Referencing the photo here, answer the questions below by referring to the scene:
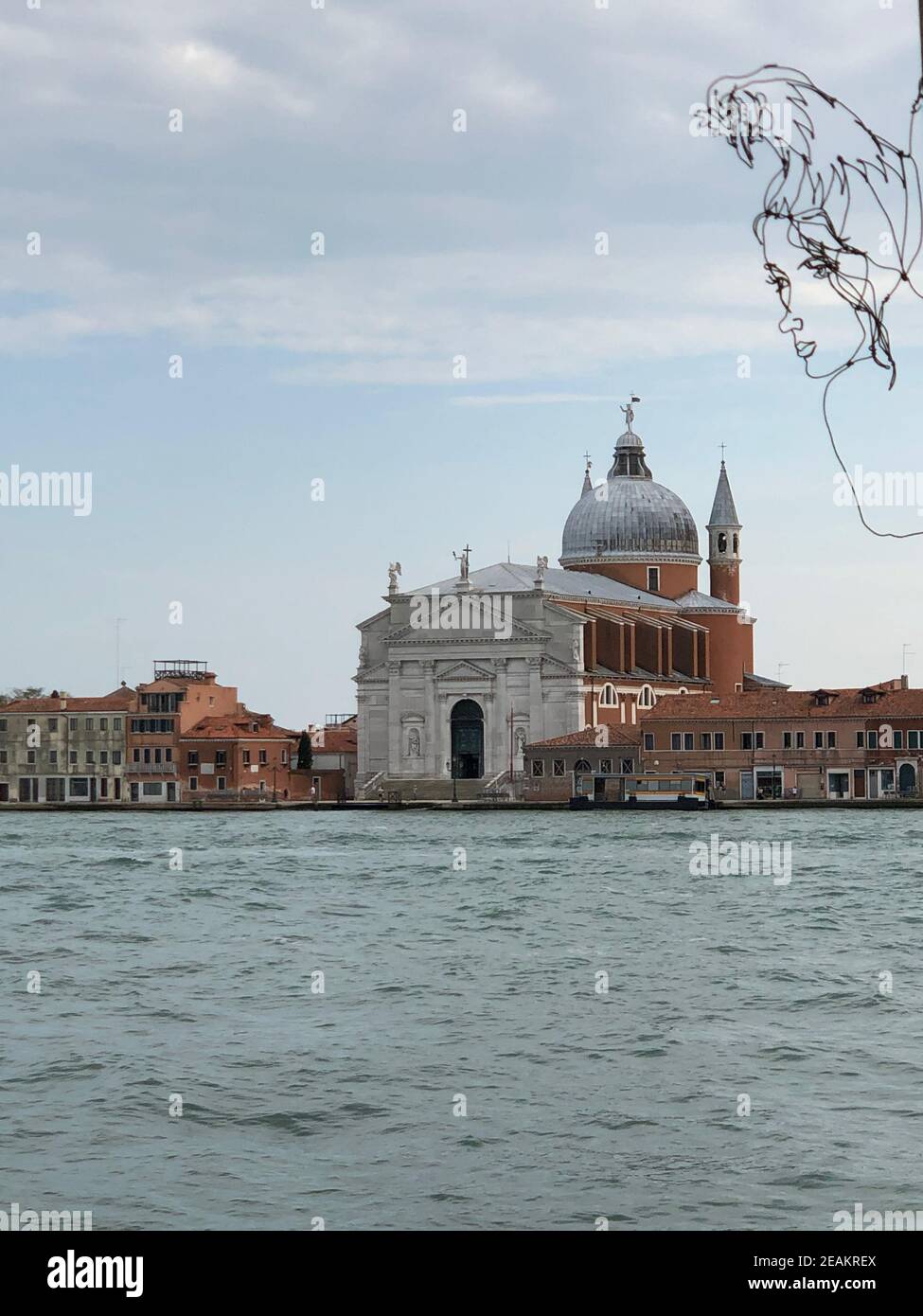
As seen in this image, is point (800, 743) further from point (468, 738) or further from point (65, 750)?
point (65, 750)

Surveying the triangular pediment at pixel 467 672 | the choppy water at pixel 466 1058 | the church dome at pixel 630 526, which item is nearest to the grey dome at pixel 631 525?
the church dome at pixel 630 526

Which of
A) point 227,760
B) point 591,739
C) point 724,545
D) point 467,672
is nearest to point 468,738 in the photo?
point 467,672

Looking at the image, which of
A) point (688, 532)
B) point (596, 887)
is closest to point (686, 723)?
point (688, 532)

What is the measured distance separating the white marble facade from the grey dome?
29.8 ft

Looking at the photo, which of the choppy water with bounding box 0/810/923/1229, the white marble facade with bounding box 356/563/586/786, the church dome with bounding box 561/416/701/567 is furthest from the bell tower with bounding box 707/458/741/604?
the choppy water with bounding box 0/810/923/1229

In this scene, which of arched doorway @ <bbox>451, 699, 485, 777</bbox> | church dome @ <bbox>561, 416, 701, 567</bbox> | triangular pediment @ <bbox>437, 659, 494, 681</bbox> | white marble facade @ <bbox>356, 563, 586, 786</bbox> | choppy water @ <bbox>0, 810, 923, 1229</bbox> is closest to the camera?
choppy water @ <bbox>0, 810, 923, 1229</bbox>

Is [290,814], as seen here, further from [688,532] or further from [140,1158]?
[140,1158]

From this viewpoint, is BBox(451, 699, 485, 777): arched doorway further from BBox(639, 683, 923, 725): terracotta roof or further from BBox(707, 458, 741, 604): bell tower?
BBox(707, 458, 741, 604): bell tower

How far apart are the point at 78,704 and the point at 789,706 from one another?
26609 millimetres

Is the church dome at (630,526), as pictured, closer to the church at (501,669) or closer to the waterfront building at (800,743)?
the church at (501,669)

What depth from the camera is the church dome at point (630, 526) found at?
85250mm

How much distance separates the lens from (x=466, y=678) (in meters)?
75.0

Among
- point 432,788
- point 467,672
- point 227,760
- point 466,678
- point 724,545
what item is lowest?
point 432,788

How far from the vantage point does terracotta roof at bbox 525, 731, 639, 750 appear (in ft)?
227
